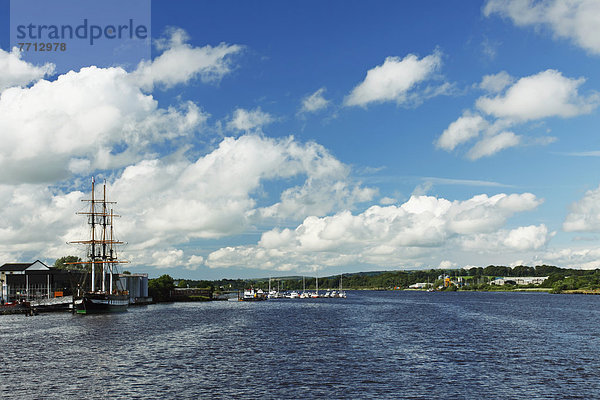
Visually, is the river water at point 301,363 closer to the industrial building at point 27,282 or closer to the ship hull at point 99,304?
the ship hull at point 99,304

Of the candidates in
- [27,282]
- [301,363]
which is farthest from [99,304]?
[301,363]

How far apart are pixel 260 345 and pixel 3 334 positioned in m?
50.6

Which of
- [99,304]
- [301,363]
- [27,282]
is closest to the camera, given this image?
[301,363]

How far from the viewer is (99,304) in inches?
6334

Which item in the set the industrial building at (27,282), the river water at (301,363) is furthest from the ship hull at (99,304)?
the river water at (301,363)

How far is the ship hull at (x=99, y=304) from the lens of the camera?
156 m

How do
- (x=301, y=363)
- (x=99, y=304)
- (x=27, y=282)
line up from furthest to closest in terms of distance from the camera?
(x=27, y=282), (x=99, y=304), (x=301, y=363)

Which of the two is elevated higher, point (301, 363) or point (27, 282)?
point (27, 282)

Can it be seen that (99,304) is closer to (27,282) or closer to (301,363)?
(27,282)

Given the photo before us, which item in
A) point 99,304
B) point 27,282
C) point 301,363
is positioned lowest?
point 99,304

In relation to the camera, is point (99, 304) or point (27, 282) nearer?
point (99, 304)

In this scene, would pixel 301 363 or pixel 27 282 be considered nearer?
pixel 301 363

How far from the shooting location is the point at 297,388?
4856cm

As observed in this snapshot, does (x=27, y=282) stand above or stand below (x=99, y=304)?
above
